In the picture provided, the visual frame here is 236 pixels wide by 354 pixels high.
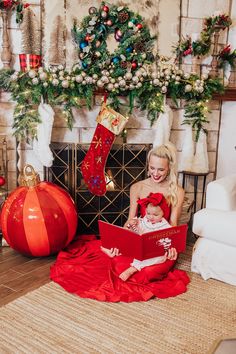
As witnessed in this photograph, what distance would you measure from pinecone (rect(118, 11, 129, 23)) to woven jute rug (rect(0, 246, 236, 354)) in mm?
2129

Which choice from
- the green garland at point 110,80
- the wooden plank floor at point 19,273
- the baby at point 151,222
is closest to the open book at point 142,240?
the baby at point 151,222

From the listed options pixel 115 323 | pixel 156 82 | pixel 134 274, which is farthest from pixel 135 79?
pixel 115 323

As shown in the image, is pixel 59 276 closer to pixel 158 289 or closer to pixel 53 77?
pixel 158 289

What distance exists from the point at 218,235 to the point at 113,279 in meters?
0.71

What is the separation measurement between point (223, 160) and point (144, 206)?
135cm

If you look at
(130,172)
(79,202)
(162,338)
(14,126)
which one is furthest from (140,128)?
(162,338)

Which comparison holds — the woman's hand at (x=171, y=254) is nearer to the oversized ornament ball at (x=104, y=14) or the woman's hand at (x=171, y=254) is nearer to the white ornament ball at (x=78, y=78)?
the white ornament ball at (x=78, y=78)

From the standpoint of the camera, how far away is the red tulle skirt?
221 centimetres

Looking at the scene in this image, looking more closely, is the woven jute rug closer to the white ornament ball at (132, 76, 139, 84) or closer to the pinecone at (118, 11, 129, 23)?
the white ornament ball at (132, 76, 139, 84)

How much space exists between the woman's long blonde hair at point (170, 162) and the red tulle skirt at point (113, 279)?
0.45 m

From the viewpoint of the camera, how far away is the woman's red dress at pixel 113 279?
221cm

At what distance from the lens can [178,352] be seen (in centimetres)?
172

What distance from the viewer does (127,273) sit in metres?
2.34

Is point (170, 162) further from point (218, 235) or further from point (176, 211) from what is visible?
point (218, 235)
